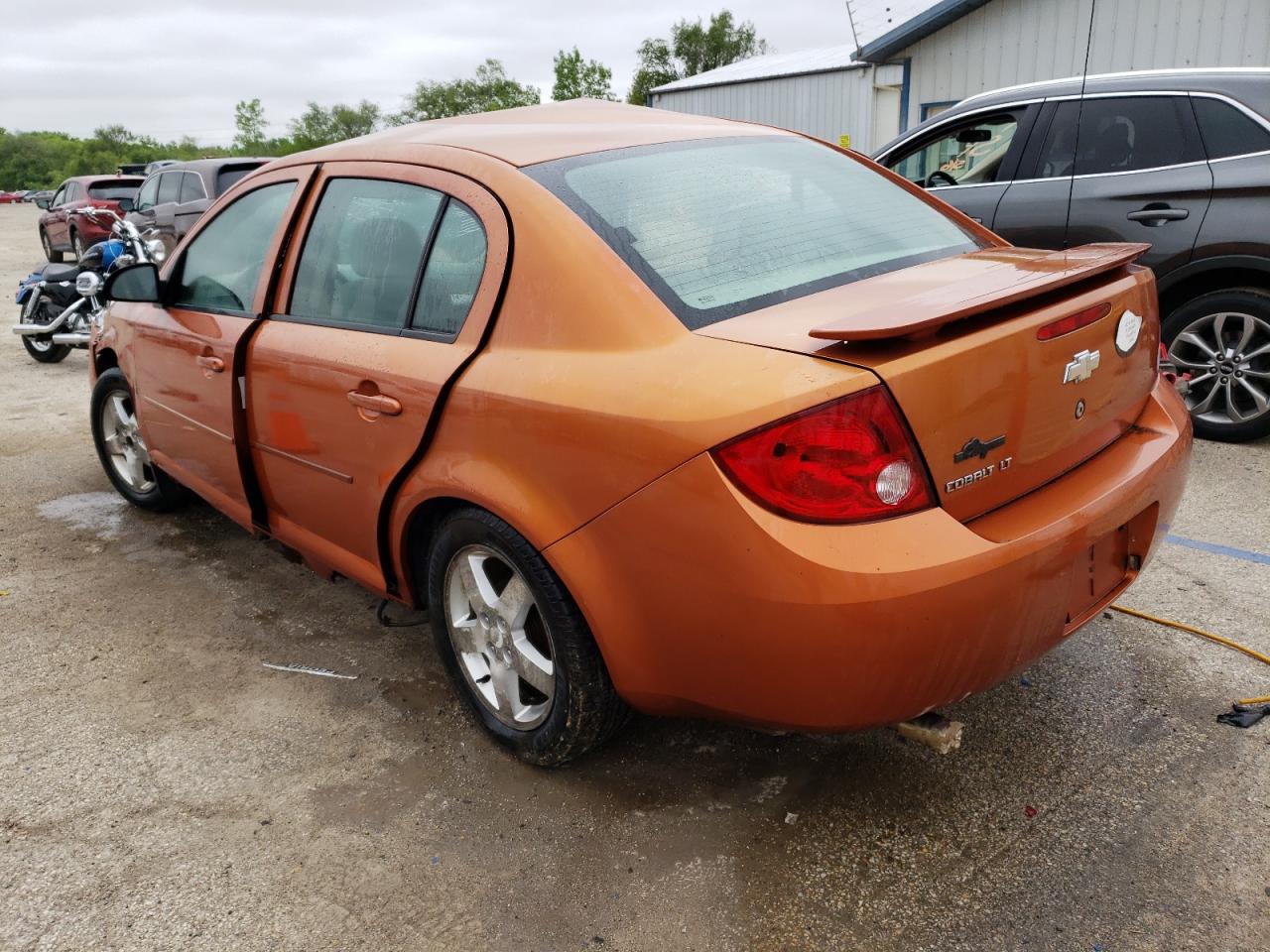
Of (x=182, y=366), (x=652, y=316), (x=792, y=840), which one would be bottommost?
(x=792, y=840)

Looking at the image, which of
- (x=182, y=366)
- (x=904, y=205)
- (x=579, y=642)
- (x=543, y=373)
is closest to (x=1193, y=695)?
(x=904, y=205)

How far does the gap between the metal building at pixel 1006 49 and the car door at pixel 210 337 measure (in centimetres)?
868

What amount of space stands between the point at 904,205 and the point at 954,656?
152cm

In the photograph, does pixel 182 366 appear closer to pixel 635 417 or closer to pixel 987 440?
pixel 635 417

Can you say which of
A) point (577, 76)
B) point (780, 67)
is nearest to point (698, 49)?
point (577, 76)

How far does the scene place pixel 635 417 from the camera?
1.98 meters

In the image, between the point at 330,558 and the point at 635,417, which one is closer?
the point at 635,417

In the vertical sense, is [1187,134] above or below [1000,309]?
above

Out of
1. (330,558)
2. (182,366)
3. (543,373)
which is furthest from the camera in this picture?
(182,366)

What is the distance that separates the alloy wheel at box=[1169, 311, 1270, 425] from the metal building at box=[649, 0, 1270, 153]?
5.47 metres

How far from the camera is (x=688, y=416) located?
1.91 m

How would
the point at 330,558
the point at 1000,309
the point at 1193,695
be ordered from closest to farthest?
the point at 1000,309
the point at 1193,695
the point at 330,558

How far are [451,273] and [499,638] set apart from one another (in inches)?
37.5

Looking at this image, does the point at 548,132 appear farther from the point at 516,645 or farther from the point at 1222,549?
the point at 1222,549
